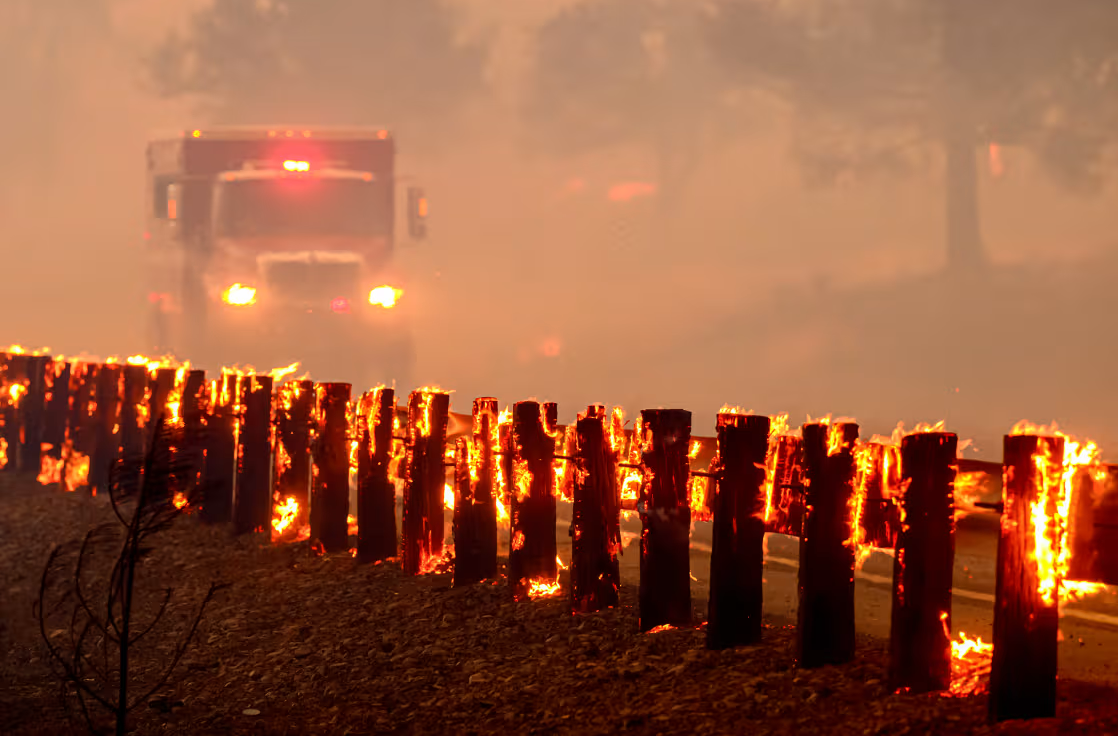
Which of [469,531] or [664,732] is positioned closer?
[664,732]

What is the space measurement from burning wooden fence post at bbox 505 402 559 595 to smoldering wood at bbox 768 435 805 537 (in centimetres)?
155

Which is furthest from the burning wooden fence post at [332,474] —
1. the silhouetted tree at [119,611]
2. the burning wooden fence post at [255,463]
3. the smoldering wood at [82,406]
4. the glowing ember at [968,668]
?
the glowing ember at [968,668]

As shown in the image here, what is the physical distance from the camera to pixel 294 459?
25.1ft

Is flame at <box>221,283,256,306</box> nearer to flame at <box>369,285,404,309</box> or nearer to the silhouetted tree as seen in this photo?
flame at <box>369,285,404,309</box>

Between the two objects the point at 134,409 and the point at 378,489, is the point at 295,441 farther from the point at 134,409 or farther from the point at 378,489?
the point at 134,409

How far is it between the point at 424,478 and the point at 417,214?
11.7 m

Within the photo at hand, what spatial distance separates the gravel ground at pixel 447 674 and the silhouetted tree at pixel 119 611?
0.10 meters

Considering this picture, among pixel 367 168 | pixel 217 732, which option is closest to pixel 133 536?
pixel 217 732

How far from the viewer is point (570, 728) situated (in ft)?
13.2

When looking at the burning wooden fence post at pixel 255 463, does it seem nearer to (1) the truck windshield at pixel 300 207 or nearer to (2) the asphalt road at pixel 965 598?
(2) the asphalt road at pixel 965 598

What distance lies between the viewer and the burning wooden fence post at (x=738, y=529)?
4371 millimetres

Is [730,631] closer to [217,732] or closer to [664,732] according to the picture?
[664,732]

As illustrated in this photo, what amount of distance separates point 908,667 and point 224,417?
20.6 ft

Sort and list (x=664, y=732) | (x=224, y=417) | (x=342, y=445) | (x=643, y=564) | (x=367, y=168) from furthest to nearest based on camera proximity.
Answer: (x=367, y=168) < (x=224, y=417) < (x=342, y=445) < (x=643, y=564) < (x=664, y=732)
